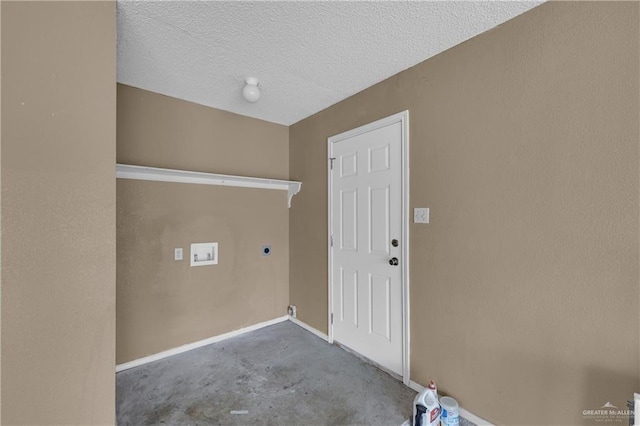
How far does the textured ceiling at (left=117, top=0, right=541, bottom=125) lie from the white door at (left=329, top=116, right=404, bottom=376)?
1.76 ft

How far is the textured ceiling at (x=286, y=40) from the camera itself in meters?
1.46

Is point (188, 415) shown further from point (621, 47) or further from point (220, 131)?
point (621, 47)

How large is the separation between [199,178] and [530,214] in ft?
8.50

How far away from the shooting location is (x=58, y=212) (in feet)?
3.94

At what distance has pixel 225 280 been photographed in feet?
9.12

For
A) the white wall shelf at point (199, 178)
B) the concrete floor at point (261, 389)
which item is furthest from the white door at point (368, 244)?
the white wall shelf at point (199, 178)

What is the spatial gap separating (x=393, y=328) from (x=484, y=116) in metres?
1.65

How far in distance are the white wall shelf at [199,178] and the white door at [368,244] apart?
70 cm

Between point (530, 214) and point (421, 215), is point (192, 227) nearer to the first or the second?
point (421, 215)

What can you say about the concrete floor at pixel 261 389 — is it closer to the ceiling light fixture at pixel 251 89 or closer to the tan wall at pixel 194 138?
the tan wall at pixel 194 138

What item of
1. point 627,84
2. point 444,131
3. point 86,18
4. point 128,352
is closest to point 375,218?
point 444,131

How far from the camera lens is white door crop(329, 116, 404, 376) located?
213cm

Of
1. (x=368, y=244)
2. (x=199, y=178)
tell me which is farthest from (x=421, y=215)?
(x=199, y=178)

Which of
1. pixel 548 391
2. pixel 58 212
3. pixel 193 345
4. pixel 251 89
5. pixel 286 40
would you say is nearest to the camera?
pixel 58 212
